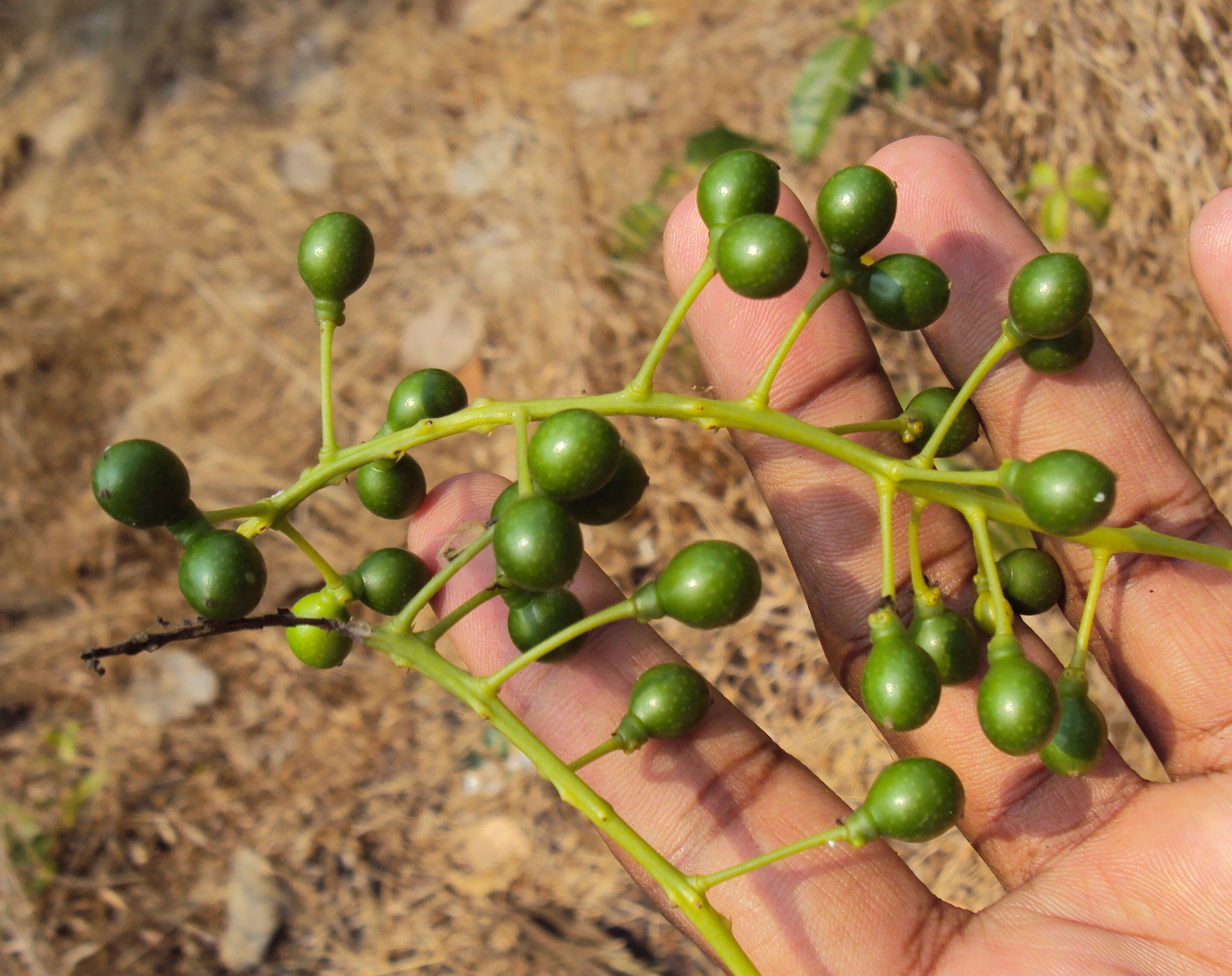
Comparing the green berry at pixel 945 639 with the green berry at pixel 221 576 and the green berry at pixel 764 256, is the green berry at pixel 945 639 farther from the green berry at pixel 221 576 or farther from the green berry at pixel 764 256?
the green berry at pixel 221 576

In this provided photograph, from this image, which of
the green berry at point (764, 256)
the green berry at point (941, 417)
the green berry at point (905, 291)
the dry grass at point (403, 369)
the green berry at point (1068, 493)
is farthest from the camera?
the dry grass at point (403, 369)

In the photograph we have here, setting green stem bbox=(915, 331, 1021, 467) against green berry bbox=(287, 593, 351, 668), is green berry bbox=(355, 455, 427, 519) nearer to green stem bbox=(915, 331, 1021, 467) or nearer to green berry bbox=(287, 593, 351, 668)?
green berry bbox=(287, 593, 351, 668)

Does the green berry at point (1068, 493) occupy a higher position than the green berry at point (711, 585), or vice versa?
the green berry at point (1068, 493)

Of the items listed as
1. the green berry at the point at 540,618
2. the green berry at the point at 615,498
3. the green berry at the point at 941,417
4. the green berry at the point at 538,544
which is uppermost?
the green berry at the point at 538,544

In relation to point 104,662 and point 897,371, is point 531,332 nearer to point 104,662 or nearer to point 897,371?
point 897,371

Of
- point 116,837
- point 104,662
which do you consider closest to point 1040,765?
point 116,837

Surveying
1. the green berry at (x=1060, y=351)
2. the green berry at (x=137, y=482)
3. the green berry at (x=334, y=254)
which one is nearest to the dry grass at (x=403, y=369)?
the green berry at (x=1060, y=351)

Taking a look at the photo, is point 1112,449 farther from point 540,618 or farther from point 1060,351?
point 540,618
